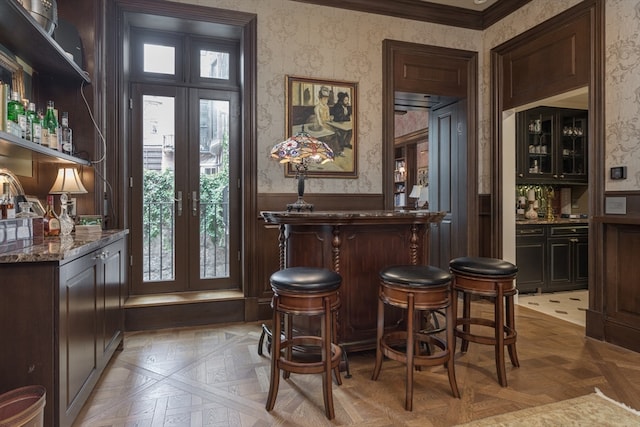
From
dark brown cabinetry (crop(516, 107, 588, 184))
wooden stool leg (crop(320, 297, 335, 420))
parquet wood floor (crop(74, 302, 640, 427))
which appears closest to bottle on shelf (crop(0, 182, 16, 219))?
parquet wood floor (crop(74, 302, 640, 427))

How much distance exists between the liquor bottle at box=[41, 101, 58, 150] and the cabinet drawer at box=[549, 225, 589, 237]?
541 cm

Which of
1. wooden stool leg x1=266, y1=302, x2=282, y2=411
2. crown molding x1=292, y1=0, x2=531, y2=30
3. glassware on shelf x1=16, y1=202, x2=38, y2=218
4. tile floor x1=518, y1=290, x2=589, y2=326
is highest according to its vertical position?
crown molding x1=292, y1=0, x2=531, y2=30

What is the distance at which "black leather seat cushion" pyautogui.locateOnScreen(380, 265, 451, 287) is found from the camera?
2029 millimetres

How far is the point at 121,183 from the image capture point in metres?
3.31

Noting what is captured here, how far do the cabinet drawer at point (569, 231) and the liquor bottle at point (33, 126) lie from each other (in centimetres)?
546

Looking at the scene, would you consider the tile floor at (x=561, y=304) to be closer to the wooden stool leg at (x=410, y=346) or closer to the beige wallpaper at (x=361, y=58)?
the beige wallpaper at (x=361, y=58)

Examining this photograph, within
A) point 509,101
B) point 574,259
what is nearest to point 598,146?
point 509,101

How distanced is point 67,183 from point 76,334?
1.33 meters

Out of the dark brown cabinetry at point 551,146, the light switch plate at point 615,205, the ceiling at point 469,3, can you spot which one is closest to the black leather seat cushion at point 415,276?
the light switch plate at point 615,205

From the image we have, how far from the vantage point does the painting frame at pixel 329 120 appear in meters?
3.70

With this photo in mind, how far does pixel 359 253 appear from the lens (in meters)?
2.56

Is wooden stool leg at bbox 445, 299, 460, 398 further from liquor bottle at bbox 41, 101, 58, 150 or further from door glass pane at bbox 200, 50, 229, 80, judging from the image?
door glass pane at bbox 200, 50, 229, 80

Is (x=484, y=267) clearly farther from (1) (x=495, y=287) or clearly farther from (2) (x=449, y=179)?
(2) (x=449, y=179)

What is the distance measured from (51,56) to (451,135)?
4.06 metres
